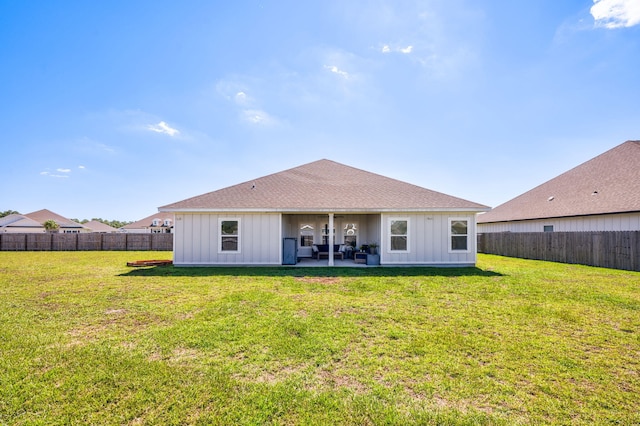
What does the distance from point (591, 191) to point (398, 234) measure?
13.3 m

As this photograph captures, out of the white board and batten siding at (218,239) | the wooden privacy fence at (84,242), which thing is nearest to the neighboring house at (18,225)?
the wooden privacy fence at (84,242)

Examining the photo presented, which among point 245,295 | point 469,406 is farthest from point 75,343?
point 469,406

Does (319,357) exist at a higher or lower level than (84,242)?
lower

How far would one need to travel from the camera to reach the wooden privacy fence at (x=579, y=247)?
11211mm

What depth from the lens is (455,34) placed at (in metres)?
11.0

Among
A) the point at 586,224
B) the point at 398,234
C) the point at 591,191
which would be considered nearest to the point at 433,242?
the point at 398,234

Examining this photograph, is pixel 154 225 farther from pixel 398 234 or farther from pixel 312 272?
pixel 398 234

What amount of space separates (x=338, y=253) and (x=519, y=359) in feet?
34.8

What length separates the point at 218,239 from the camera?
39.9 feet

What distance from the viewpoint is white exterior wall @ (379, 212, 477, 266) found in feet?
39.4

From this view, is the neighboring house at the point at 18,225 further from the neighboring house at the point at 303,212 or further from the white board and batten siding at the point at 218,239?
the neighboring house at the point at 303,212

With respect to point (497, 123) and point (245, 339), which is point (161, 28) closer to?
point (245, 339)

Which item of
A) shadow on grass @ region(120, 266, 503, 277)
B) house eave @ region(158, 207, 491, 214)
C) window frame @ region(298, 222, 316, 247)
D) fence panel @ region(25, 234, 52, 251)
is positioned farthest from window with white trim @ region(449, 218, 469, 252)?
fence panel @ region(25, 234, 52, 251)

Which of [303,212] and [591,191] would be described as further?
[591,191]
